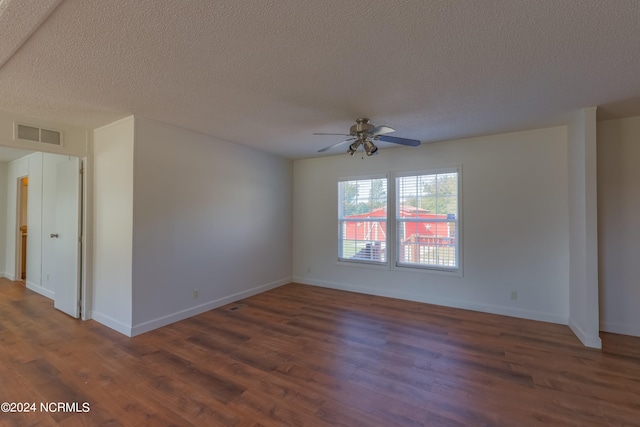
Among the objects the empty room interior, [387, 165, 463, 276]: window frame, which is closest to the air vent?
the empty room interior

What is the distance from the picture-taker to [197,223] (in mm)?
3820

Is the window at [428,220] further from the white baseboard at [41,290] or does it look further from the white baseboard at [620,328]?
the white baseboard at [41,290]

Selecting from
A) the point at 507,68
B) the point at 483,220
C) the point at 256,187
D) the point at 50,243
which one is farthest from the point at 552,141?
the point at 50,243

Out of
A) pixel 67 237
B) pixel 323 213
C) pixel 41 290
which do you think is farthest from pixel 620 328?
pixel 41 290

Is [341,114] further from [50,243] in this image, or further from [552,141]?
[50,243]

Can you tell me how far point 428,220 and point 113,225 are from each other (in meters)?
4.24

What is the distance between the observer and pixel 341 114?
3.08 meters

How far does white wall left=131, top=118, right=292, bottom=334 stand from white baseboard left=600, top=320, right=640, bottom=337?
456 cm

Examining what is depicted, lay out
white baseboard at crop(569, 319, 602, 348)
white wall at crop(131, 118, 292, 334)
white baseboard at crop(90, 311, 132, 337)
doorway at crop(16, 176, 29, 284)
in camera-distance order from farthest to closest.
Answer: doorway at crop(16, 176, 29, 284)
white wall at crop(131, 118, 292, 334)
white baseboard at crop(90, 311, 132, 337)
white baseboard at crop(569, 319, 602, 348)

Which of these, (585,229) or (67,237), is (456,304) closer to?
(585,229)

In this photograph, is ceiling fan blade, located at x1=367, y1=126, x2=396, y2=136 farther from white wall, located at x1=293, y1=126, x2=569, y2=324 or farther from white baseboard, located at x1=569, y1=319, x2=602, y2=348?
white baseboard, located at x1=569, y1=319, x2=602, y2=348

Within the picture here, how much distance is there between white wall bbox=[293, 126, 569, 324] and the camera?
3.54 meters

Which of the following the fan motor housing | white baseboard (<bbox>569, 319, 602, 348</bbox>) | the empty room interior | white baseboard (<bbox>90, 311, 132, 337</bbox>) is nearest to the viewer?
the empty room interior

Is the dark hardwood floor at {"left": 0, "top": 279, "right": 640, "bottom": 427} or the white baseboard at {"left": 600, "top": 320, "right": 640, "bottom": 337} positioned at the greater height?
the white baseboard at {"left": 600, "top": 320, "right": 640, "bottom": 337}
